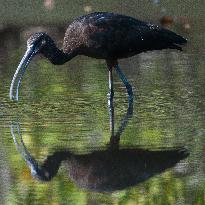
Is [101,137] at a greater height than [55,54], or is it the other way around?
[55,54]

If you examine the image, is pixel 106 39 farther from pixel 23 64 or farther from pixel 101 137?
pixel 101 137

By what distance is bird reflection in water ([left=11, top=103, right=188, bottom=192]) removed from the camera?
7273 millimetres

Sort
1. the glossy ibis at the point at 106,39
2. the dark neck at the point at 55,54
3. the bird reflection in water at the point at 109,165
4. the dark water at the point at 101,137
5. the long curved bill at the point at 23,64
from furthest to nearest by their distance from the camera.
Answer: the dark neck at the point at 55,54 < the glossy ibis at the point at 106,39 < the long curved bill at the point at 23,64 < the bird reflection in water at the point at 109,165 < the dark water at the point at 101,137

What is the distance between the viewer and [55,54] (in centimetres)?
1056

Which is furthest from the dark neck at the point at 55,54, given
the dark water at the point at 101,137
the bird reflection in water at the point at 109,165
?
the bird reflection in water at the point at 109,165

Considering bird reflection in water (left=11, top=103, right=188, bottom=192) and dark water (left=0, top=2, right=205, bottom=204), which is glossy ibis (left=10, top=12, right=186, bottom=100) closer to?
dark water (left=0, top=2, right=205, bottom=204)

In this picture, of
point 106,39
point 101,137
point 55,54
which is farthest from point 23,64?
point 101,137

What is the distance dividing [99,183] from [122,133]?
164 cm

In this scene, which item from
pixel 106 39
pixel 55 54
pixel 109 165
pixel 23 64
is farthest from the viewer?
pixel 55 54

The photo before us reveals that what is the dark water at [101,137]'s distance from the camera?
7.04 meters

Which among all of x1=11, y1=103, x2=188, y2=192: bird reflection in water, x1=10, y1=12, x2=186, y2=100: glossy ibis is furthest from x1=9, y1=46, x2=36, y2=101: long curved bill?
x1=11, y1=103, x2=188, y2=192: bird reflection in water

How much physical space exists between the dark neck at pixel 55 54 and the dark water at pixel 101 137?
0.39 m

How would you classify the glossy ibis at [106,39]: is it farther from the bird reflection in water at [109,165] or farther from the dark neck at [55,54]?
the bird reflection in water at [109,165]

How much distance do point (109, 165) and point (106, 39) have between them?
9.08ft
